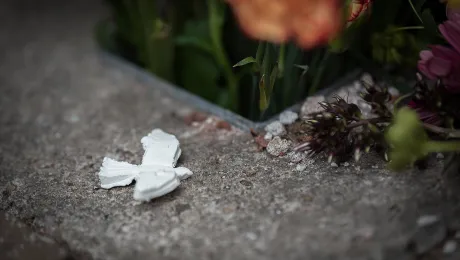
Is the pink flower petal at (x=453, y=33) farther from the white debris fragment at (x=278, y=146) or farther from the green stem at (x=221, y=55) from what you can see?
the green stem at (x=221, y=55)

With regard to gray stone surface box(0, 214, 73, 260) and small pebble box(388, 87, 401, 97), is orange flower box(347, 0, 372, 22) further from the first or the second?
gray stone surface box(0, 214, 73, 260)

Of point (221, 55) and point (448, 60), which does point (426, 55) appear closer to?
point (448, 60)

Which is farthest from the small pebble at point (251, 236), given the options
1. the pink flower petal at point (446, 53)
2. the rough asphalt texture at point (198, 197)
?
the pink flower petal at point (446, 53)

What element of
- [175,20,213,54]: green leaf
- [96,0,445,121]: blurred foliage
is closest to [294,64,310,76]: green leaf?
[96,0,445,121]: blurred foliage

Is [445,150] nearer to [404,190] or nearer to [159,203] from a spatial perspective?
[404,190]

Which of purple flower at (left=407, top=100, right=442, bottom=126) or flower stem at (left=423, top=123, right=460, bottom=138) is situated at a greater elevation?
flower stem at (left=423, top=123, right=460, bottom=138)

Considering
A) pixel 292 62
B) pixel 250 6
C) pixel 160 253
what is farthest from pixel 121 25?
pixel 160 253
